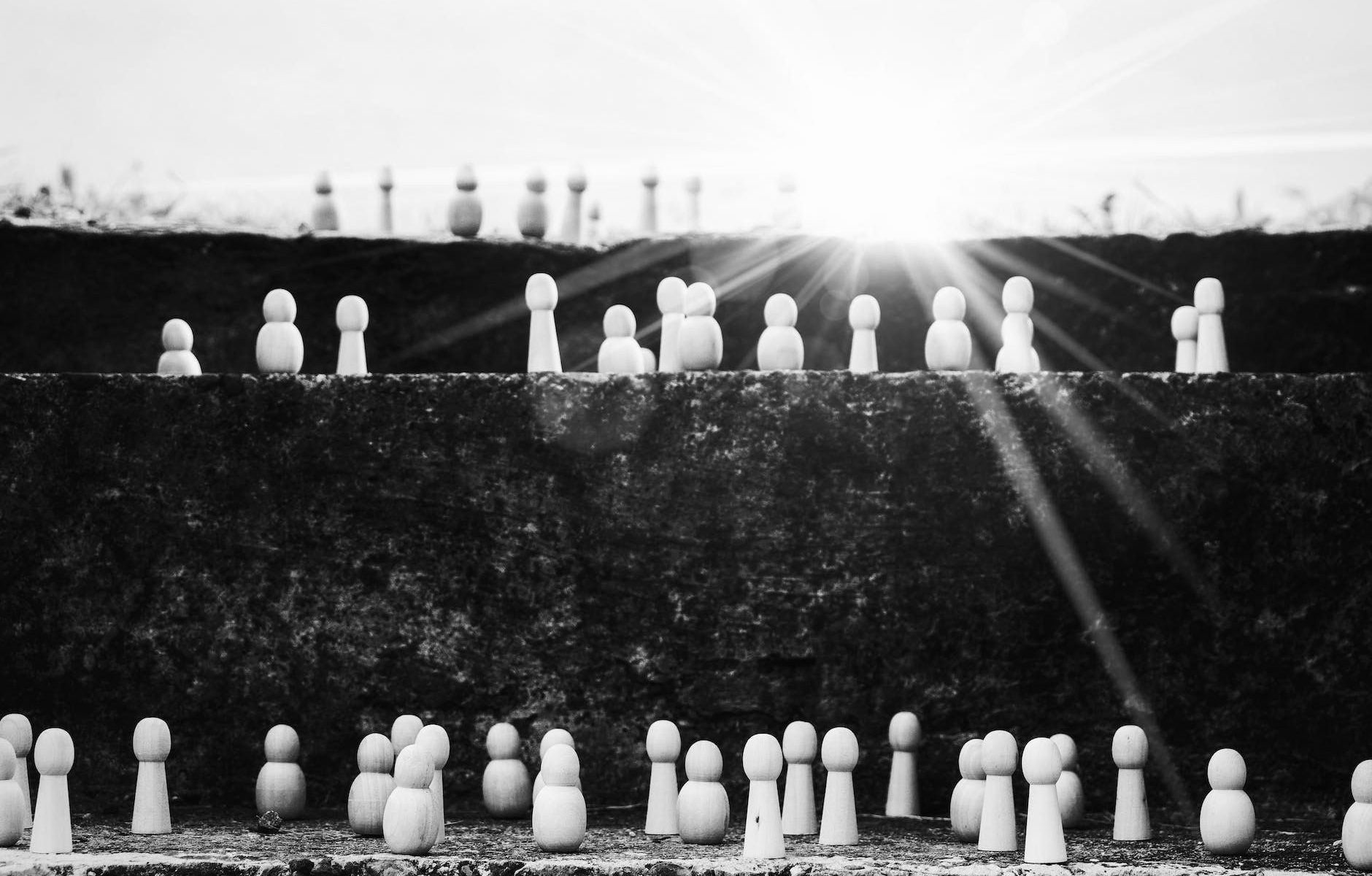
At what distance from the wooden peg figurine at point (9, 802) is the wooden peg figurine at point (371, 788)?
21.4 inches

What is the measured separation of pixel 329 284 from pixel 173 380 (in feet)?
3.38

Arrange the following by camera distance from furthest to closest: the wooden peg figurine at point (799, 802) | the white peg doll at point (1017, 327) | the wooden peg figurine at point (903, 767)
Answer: the white peg doll at point (1017, 327) < the wooden peg figurine at point (903, 767) < the wooden peg figurine at point (799, 802)

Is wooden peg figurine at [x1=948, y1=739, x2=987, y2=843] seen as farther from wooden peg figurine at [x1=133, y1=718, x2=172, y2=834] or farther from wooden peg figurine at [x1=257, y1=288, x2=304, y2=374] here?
wooden peg figurine at [x1=257, y1=288, x2=304, y2=374]

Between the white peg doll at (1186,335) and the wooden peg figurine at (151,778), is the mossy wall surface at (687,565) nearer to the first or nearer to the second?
the wooden peg figurine at (151,778)

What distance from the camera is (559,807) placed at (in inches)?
89.8

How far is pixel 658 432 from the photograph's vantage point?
2826mm

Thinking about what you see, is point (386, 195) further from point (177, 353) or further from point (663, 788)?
point (663, 788)

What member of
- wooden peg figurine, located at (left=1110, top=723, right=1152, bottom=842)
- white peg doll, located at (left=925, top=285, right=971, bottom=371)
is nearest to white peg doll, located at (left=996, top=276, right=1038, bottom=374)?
white peg doll, located at (left=925, top=285, right=971, bottom=371)

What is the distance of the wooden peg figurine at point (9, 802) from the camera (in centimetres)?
235

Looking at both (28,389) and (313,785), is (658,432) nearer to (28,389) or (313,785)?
(313,785)

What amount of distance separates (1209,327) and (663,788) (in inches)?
64.7

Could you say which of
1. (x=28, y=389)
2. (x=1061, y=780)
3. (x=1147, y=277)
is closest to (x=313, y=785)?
(x=28, y=389)

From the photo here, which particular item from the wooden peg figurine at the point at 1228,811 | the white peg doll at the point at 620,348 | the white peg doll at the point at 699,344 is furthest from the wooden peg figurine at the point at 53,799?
the wooden peg figurine at the point at 1228,811

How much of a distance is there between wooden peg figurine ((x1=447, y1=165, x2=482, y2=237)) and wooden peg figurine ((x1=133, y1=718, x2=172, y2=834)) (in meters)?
1.88
